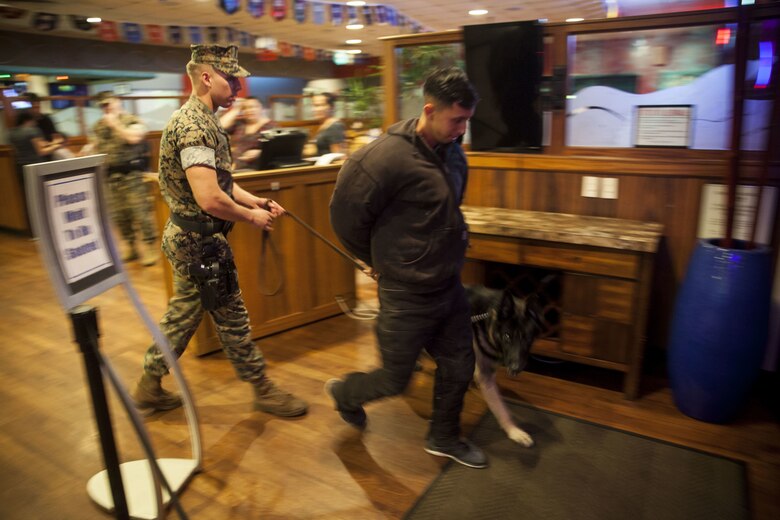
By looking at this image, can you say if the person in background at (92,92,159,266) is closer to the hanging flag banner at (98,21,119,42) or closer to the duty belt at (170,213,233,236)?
the duty belt at (170,213,233,236)

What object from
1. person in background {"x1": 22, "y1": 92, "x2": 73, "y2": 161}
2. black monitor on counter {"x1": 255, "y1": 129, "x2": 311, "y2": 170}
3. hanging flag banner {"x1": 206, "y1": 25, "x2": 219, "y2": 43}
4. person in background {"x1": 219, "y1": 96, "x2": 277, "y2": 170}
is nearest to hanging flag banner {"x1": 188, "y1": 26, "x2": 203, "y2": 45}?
hanging flag banner {"x1": 206, "y1": 25, "x2": 219, "y2": 43}

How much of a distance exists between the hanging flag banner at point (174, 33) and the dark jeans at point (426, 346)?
35.9 feet

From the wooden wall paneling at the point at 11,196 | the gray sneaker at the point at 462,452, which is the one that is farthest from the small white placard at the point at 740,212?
the wooden wall paneling at the point at 11,196

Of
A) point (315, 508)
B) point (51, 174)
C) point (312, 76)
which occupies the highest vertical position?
point (312, 76)

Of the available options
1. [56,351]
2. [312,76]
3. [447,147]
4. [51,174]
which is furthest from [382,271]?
[312,76]

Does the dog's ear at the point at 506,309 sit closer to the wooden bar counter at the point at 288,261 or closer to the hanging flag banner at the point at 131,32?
the wooden bar counter at the point at 288,261

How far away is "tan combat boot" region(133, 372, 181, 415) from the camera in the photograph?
2.75 meters

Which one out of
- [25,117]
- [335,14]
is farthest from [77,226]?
[335,14]

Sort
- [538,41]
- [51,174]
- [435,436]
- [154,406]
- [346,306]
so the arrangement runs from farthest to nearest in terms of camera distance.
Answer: [346,306]
[538,41]
[154,406]
[435,436]
[51,174]

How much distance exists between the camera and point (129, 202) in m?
5.70

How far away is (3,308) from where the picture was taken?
4504 mm

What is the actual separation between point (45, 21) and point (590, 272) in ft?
33.2

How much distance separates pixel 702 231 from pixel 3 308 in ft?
16.4

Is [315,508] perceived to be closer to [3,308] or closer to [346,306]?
[346,306]
